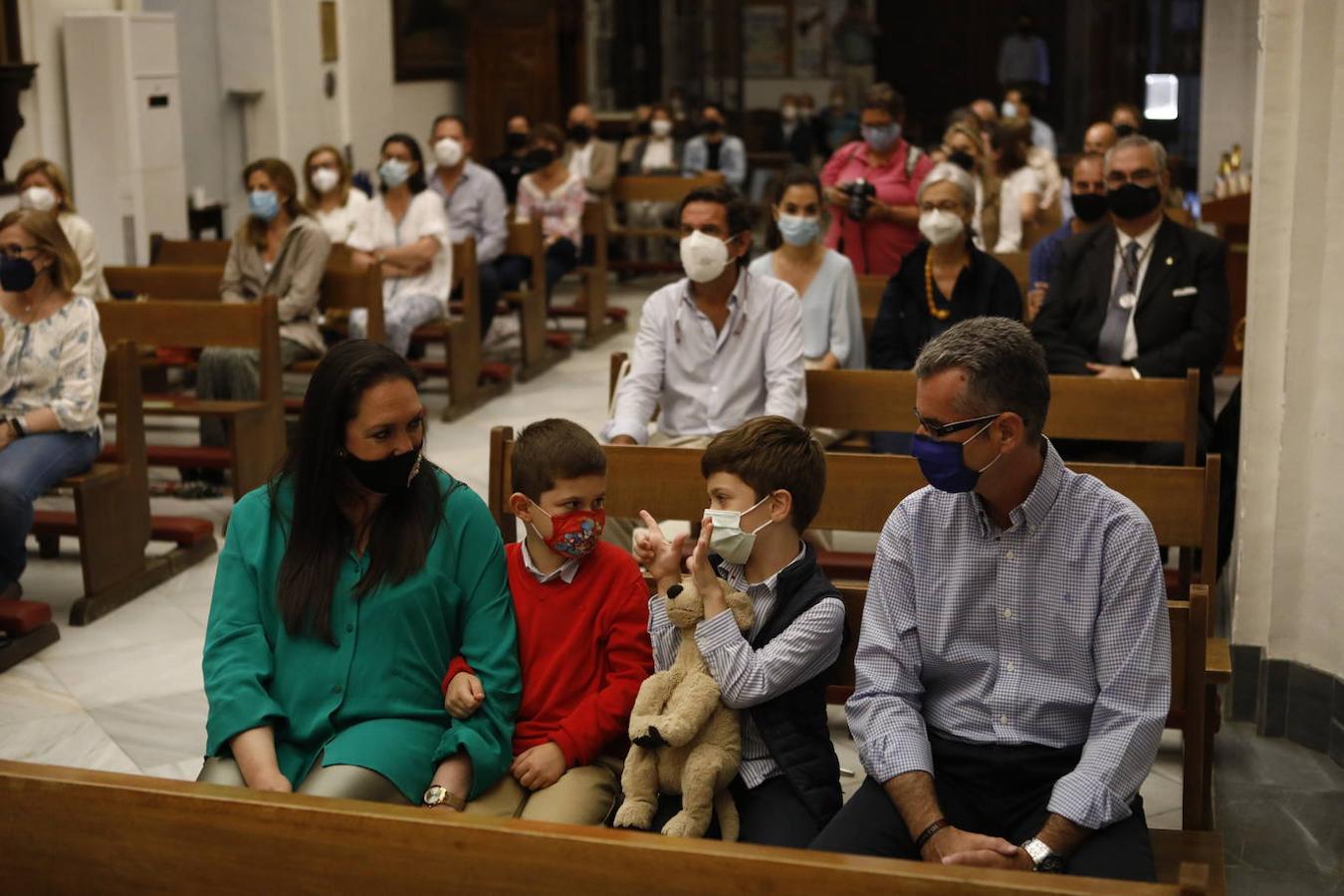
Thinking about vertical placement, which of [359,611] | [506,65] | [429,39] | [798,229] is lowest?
[359,611]

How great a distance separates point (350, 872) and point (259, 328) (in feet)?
15.8

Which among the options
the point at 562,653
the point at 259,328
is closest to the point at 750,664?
the point at 562,653

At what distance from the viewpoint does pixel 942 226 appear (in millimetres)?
5828

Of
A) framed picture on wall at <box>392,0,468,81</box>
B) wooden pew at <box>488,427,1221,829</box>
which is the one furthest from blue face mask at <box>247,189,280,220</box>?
framed picture on wall at <box>392,0,468,81</box>

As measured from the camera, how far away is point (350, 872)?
2.35 m

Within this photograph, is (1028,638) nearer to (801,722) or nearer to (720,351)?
(801,722)

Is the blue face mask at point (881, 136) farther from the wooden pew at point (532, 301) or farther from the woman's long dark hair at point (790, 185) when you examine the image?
the wooden pew at point (532, 301)

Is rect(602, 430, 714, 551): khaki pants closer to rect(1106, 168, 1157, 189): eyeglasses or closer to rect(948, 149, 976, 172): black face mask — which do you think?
rect(1106, 168, 1157, 189): eyeglasses

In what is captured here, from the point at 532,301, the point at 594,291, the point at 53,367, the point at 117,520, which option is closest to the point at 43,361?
the point at 53,367

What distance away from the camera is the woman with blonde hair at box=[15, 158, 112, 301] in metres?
8.27

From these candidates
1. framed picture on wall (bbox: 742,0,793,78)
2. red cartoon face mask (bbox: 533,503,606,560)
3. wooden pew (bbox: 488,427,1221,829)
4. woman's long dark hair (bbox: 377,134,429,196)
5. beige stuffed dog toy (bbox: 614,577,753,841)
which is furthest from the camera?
framed picture on wall (bbox: 742,0,793,78)

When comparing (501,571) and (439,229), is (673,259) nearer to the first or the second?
(439,229)

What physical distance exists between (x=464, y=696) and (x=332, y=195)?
709 centimetres

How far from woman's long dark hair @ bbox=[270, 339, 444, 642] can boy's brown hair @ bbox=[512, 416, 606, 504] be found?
0.19 m
